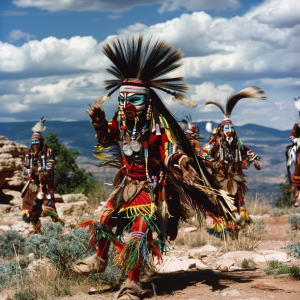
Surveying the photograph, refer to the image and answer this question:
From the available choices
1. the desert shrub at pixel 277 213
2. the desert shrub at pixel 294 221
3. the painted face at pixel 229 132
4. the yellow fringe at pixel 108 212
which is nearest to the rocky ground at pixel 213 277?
the yellow fringe at pixel 108 212

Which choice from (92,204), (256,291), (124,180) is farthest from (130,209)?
(92,204)

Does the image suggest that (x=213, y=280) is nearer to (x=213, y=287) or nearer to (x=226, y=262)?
(x=213, y=287)

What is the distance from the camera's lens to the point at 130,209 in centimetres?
468

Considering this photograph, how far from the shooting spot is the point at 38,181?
374 inches

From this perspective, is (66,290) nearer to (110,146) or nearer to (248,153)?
(110,146)

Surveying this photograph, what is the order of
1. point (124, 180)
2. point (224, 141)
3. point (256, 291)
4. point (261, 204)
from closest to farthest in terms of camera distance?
point (256, 291) → point (124, 180) → point (224, 141) → point (261, 204)

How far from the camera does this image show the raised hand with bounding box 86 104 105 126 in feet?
15.3

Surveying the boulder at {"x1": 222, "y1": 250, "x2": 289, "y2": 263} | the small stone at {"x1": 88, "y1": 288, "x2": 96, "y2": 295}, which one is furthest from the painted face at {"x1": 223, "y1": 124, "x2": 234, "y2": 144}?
the small stone at {"x1": 88, "y1": 288, "x2": 96, "y2": 295}

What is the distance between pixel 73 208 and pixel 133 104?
27.7 feet

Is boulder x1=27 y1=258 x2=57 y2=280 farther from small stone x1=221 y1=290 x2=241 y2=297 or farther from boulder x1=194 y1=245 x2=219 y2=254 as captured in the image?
boulder x1=194 y1=245 x2=219 y2=254

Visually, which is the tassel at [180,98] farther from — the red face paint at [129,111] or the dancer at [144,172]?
the red face paint at [129,111]

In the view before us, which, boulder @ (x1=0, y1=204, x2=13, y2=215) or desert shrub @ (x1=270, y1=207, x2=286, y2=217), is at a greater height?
boulder @ (x1=0, y1=204, x2=13, y2=215)

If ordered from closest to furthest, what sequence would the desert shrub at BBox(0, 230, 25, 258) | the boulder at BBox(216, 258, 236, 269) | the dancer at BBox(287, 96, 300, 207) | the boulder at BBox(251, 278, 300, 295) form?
the boulder at BBox(251, 278, 300, 295)
the boulder at BBox(216, 258, 236, 269)
the desert shrub at BBox(0, 230, 25, 258)
the dancer at BBox(287, 96, 300, 207)

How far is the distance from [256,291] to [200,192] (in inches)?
46.8
